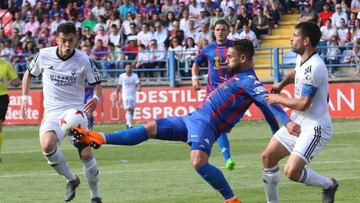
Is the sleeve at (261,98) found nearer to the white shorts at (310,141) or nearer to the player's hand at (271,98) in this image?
the player's hand at (271,98)

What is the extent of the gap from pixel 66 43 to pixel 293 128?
4.07 metres

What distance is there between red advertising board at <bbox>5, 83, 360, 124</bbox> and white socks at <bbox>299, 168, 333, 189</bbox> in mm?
18874

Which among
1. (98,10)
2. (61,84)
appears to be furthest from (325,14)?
(61,84)

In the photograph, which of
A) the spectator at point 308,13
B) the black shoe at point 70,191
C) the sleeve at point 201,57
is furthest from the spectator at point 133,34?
the black shoe at point 70,191

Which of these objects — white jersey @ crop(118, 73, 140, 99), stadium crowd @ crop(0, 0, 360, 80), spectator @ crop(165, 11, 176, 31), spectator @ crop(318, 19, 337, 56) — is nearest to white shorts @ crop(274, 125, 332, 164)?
stadium crowd @ crop(0, 0, 360, 80)

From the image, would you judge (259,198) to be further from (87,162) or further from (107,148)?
(107,148)

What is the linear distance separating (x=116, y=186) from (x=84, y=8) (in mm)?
23822

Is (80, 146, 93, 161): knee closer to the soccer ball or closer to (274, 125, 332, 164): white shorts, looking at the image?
the soccer ball

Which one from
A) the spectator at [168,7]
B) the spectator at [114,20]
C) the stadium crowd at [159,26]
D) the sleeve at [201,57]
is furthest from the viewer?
the spectator at [114,20]

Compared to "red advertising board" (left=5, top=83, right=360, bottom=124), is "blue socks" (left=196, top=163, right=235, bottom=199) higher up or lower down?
higher up

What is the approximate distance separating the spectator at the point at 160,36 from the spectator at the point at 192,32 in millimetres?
813

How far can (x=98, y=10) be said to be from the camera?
122 ft

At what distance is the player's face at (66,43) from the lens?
524 inches

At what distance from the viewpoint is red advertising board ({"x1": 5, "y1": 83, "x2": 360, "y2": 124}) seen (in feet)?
98.5
